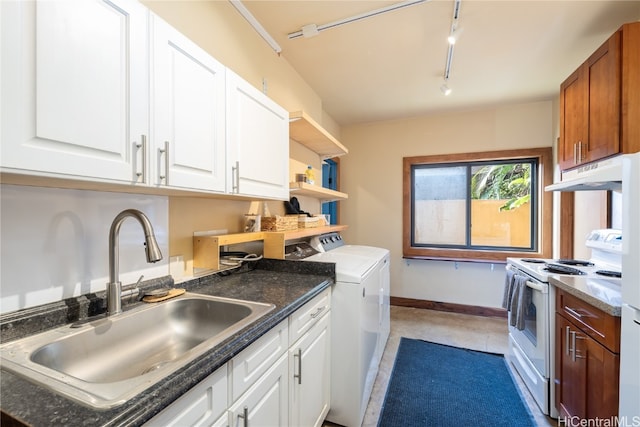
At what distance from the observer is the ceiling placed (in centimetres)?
184

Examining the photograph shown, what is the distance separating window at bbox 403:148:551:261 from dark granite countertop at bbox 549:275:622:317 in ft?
6.21

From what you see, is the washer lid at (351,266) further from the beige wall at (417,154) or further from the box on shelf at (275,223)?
the beige wall at (417,154)

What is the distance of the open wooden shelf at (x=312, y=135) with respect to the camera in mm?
2091

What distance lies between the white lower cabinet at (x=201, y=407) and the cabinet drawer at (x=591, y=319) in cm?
164

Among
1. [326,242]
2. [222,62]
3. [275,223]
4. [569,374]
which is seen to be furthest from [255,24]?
[569,374]

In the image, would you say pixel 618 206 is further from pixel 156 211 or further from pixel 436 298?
pixel 156 211

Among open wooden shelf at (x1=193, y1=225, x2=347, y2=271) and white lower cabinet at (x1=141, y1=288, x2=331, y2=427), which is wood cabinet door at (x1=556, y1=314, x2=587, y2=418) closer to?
white lower cabinet at (x1=141, y1=288, x2=331, y2=427)

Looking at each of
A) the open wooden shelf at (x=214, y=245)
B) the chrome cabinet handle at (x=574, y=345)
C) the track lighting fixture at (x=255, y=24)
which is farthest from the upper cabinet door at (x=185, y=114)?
the chrome cabinet handle at (x=574, y=345)

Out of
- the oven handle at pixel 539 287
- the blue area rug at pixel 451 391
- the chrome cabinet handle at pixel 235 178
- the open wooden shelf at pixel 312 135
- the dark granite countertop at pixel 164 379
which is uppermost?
the open wooden shelf at pixel 312 135

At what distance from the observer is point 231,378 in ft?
2.98

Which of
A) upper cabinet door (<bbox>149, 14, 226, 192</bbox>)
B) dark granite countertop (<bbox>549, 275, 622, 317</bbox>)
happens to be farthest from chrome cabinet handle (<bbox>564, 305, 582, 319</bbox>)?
upper cabinet door (<bbox>149, 14, 226, 192</bbox>)

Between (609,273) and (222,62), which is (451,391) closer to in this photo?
(609,273)

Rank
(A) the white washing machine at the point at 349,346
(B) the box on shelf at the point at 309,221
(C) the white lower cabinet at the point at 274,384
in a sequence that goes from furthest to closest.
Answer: (B) the box on shelf at the point at 309,221, (A) the white washing machine at the point at 349,346, (C) the white lower cabinet at the point at 274,384

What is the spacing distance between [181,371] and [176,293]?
68cm
